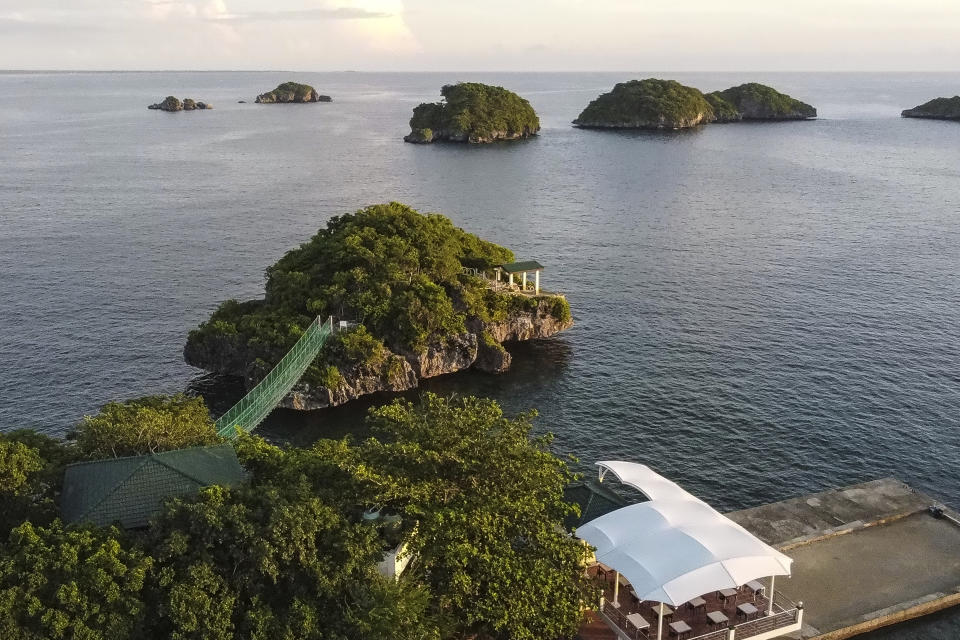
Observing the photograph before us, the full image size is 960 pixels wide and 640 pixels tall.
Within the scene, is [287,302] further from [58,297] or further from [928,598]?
[928,598]

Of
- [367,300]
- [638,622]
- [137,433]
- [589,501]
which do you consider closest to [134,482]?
[137,433]

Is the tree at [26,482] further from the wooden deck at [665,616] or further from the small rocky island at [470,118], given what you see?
the small rocky island at [470,118]

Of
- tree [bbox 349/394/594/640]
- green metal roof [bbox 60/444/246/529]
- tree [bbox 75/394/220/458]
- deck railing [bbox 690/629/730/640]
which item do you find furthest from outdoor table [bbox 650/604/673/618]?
tree [bbox 75/394/220/458]

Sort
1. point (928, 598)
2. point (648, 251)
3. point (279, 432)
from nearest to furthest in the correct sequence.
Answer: point (928, 598) → point (279, 432) → point (648, 251)

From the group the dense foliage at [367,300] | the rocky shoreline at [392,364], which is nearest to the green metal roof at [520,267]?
the dense foliage at [367,300]

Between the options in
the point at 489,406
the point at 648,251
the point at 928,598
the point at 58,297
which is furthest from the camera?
the point at 648,251

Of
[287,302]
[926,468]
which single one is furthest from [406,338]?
[926,468]
